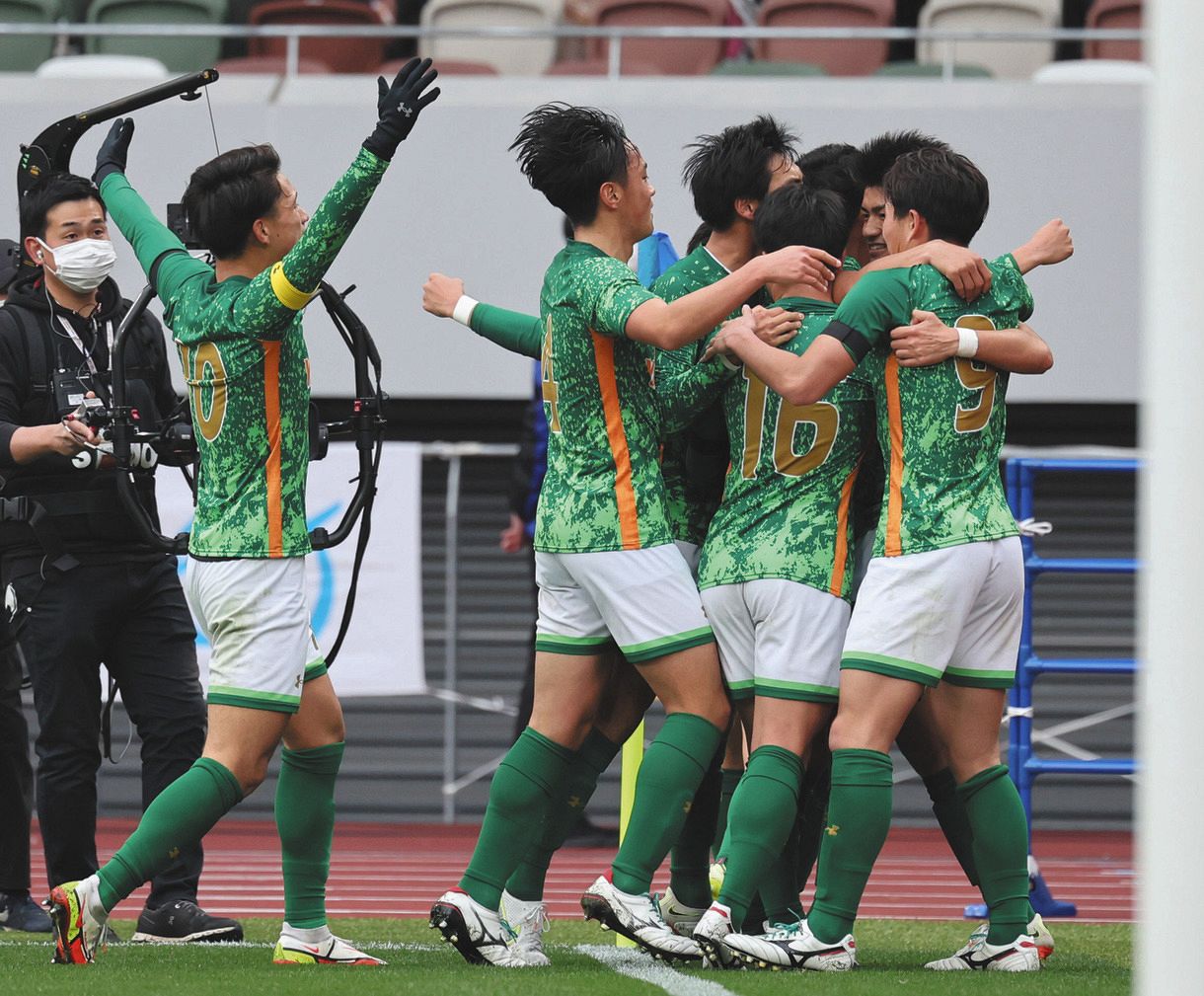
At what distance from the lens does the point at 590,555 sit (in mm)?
4203

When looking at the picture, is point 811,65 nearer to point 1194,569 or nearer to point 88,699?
point 88,699

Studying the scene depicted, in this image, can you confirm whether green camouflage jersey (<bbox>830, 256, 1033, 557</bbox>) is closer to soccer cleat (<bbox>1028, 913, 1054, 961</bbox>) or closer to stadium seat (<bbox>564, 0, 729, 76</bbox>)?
soccer cleat (<bbox>1028, 913, 1054, 961</bbox>)

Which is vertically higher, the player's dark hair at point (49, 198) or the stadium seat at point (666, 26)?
the stadium seat at point (666, 26)

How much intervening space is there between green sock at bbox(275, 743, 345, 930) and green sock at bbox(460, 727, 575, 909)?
17.2 inches

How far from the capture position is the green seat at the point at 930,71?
10.2 meters

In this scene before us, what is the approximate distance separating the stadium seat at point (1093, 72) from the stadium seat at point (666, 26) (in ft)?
6.07

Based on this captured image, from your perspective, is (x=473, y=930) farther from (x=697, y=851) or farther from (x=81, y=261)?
(x=81, y=261)

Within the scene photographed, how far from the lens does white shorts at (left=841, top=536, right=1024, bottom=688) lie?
4.09 m

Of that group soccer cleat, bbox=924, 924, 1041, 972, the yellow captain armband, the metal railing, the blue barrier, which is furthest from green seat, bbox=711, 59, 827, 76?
soccer cleat, bbox=924, 924, 1041, 972

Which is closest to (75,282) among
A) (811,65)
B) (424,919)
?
(424,919)

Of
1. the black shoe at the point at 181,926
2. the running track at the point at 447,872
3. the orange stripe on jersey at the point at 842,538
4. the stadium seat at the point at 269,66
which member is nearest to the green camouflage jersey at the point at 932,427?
the orange stripe on jersey at the point at 842,538

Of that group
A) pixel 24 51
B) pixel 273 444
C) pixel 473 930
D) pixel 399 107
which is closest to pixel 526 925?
pixel 473 930

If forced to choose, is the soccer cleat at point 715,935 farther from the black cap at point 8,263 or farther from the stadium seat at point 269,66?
the stadium seat at point 269,66

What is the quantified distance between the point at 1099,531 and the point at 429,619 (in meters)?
3.71
